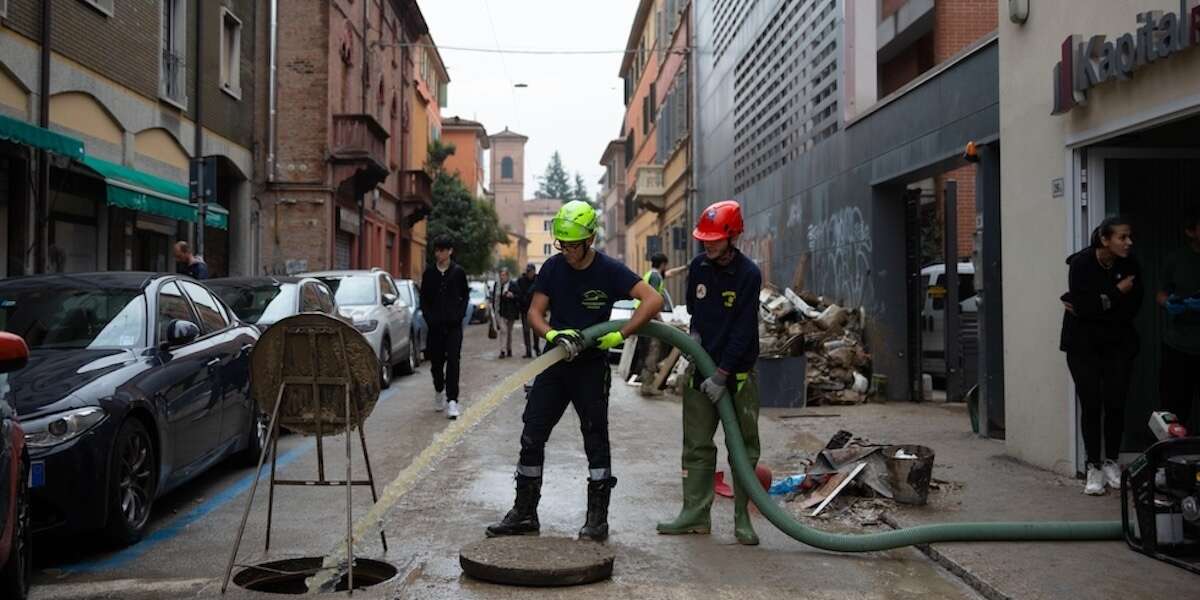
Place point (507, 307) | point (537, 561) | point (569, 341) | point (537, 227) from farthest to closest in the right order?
point (537, 227) < point (507, 307) < point (569, 341) < point (537, 561)

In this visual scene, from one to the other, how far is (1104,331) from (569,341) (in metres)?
3.79

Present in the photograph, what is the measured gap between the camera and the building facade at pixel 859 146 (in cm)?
1091

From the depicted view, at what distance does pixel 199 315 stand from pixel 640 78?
44.0 metres

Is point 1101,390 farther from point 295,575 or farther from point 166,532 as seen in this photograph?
point 166,532

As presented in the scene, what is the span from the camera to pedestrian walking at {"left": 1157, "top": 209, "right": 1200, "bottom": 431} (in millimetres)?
7012

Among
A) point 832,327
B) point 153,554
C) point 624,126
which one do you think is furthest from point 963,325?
point 624,126

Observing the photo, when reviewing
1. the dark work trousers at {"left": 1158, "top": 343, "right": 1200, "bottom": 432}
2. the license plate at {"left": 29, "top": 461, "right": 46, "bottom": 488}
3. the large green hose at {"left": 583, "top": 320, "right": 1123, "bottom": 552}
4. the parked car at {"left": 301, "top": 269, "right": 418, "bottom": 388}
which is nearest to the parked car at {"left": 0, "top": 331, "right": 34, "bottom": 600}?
the license plate at {"left": 29, "top": 461, "right": 46, "bottom": 488}

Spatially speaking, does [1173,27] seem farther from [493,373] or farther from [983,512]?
[493,373]

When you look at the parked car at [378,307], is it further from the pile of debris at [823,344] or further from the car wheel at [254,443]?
the car wheel at [254,443]

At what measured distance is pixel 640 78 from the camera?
5019 centimetres

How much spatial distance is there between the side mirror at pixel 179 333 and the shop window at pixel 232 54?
679 inches

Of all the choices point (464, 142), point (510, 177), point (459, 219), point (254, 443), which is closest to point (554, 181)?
point (510, 177)

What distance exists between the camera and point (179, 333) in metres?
6.74

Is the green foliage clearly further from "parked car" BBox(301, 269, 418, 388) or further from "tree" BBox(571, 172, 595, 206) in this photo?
"tree" BBox(571, 172, 595, 206)
